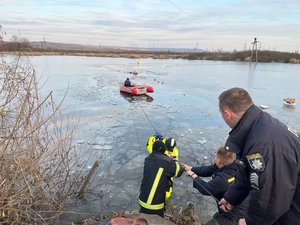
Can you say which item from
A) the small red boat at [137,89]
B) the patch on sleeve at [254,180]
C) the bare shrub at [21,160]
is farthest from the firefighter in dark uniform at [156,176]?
the small red boat at [137,89]

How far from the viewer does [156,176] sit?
3529 mm

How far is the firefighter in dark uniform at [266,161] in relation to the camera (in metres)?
1.96

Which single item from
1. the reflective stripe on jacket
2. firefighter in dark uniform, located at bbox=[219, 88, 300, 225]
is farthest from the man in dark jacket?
firefighter in dark uniform, located at bbox=[219, 88, 300, 225]

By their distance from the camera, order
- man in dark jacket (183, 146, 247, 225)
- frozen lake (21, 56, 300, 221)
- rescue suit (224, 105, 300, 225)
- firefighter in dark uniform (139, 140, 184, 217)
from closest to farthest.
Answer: rescue suit (224, 105, 300, 225), man in dark jacket (183, 146, 247, 225), firefighter in dark uniform (139, 140, 184, 217), frozen lake (21, 56, 300, 221)

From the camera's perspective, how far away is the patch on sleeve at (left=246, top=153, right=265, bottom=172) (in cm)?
197

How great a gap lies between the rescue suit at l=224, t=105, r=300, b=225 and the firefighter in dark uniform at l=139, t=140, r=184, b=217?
1.42 m

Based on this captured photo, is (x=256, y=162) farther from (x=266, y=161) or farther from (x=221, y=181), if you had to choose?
(x=221, y=181)

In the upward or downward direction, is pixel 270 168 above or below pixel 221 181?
above

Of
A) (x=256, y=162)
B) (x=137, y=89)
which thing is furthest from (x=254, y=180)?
(x=137, y=89)

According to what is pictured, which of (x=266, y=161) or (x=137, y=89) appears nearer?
(x=266, y=161)

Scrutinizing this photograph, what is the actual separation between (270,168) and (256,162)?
97 mm

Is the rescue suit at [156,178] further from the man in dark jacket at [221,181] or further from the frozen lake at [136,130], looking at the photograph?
the frozen lake at [136,130]

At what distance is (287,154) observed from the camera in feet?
6.44

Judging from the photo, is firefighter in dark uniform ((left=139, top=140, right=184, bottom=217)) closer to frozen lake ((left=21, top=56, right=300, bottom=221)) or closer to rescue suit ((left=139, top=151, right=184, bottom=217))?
rescue suit ((left=139, top=151, right=184, bottom=217))
